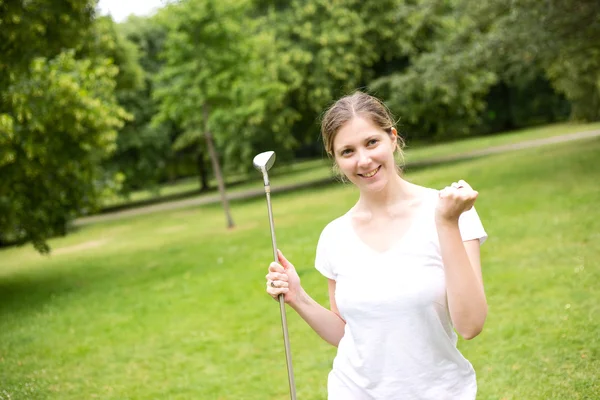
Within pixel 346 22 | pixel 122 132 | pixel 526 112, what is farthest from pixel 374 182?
pixel 526 112

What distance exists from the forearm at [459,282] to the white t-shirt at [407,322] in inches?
4.6

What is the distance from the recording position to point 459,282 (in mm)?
2170

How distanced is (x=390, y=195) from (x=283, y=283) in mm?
546

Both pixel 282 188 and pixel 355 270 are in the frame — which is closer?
pixel 355 270

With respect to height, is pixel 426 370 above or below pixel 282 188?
above

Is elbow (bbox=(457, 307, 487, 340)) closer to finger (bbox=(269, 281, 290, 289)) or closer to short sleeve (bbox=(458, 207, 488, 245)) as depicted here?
short sleeve (bbox=(458, 207, 488, 245))

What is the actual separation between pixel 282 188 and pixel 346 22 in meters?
6.89

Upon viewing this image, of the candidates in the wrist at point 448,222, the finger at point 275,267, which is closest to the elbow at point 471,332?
the wrist at point 448,222

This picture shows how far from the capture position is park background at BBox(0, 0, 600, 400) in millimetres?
6980

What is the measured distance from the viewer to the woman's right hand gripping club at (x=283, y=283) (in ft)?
8.91

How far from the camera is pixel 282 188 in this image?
90.7 feet

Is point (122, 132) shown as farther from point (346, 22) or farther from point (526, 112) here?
point (526, 112)

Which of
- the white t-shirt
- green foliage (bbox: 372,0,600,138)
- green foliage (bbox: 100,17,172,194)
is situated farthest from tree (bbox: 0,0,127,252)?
green foliage (bbox: 100,17,172,194)

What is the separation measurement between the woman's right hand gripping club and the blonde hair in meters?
0.52
